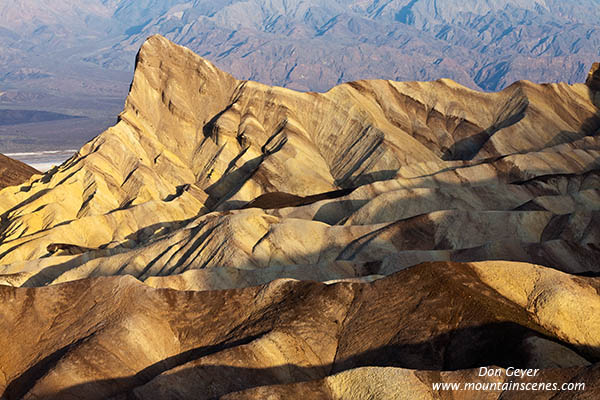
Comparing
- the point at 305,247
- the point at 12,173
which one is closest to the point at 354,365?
the point at 305,247

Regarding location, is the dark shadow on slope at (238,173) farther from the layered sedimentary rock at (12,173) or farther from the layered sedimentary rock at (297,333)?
the layered sedimentary rock at (297,333)

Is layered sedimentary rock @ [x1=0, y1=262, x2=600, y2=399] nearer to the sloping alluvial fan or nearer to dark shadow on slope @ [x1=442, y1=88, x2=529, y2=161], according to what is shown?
the sloping alluvial fan

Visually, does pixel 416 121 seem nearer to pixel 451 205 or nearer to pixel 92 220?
pixel 451 205

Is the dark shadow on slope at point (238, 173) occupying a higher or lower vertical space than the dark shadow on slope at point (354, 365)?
lower

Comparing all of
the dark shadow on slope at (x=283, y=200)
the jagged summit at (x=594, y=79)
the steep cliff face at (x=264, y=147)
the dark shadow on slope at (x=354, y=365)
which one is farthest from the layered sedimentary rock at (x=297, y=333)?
the jagged summit at (x=594, y=79)

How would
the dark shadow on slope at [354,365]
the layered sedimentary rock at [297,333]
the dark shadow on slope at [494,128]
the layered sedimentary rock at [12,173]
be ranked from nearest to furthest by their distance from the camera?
the dark shadow on slope at [354,365] < the layered sedimentary rock at [297,333] < the dark shadow on slope at [494,128] < the layered sedimentary rock at [12,173]

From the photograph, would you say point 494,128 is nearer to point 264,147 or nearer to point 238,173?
point 264,147

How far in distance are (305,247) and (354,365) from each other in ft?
59.1

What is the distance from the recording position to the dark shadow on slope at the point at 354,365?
20594 millimetres

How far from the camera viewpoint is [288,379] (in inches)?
851

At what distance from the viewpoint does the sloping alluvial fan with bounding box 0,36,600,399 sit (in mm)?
21656

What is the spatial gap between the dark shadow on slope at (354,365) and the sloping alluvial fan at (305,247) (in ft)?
0.27

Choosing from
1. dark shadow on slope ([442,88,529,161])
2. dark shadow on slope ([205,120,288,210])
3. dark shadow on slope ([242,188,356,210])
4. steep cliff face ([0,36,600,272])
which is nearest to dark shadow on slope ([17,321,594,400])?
steep cliff face ([0,36,600,272])

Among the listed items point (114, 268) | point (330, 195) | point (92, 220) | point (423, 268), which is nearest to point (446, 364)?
point (423, 268)
